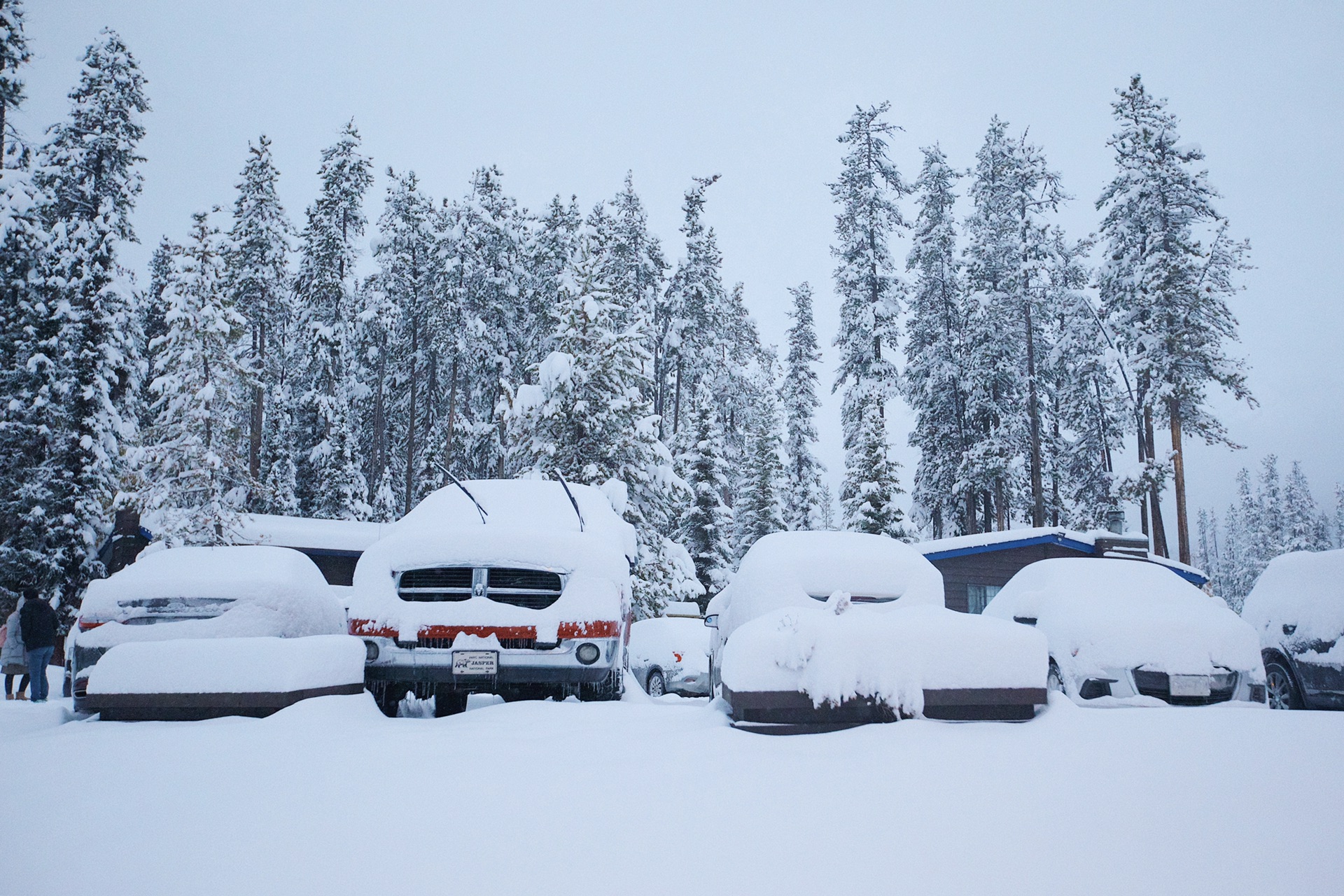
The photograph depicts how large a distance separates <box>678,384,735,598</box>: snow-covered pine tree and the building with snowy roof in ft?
34.5

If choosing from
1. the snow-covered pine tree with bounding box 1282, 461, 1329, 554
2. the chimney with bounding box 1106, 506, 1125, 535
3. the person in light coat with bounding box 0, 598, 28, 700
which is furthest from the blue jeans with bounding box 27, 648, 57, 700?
the snow-covered pine tree with bounding box 1282, 461, 1329, 554

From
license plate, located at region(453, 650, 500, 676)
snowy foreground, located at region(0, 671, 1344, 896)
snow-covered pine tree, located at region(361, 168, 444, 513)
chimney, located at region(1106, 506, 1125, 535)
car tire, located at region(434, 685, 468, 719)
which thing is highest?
snow-covered pine tree, located at region(361, 168, 444, 513)

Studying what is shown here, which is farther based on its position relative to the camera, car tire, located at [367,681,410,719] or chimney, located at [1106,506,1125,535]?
chimney, located at [1106,506,1125,535]

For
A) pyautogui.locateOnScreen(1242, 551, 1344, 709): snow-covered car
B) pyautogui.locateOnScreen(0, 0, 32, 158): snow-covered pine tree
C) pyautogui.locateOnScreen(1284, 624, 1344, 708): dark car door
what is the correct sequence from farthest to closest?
pyautogui.locateOnScreen(0, 0, 32, 158): snow-covered pine tree → pyautogui.locateOnScreen(1242, 551, 1344, 709): snow-covered car → pyautogui.locateOnScreen(1284, 624, 1344, 708): dark car door

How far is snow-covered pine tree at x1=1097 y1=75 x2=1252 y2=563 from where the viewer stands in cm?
2633

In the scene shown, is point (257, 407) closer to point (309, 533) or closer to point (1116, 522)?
point (309, 533)

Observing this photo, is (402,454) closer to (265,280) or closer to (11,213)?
(265,280)

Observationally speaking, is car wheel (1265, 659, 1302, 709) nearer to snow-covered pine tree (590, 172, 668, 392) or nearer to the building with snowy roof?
the building with snowy roof

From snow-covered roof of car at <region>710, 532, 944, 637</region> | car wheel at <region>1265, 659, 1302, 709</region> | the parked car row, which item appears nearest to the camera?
the parked car row

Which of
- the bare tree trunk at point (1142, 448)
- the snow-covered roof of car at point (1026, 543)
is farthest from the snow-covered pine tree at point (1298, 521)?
the snow-covered roof of car at point (1026, 543)

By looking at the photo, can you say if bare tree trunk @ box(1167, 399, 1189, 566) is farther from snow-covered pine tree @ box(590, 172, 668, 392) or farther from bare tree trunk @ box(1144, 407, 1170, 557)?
snow-covered pine tree @ box(590, 172, 668, 392)

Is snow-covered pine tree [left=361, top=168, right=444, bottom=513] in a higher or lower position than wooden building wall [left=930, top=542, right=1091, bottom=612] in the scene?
higher

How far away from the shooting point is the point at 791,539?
23.6 feet

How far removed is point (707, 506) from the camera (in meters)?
33.7
